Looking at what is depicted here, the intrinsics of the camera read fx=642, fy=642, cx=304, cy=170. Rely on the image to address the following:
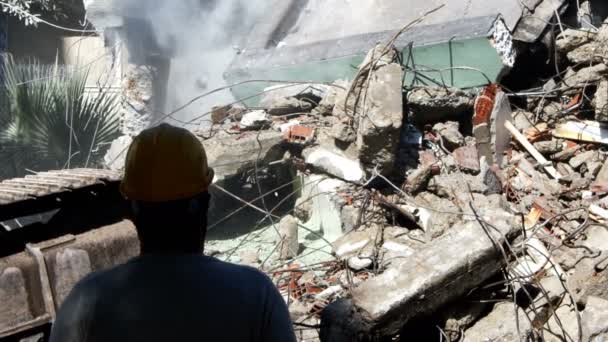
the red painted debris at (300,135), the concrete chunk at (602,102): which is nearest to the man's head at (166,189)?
the red painted debris at (300,135)

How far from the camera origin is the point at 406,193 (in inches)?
222

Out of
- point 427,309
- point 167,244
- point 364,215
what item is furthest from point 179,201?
point 364,215

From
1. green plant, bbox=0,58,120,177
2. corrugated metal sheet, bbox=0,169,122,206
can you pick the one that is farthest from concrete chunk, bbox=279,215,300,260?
green plant, bbox=0,58,120,177

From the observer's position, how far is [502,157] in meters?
6.07

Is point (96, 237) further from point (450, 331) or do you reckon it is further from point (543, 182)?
point (543, 182)

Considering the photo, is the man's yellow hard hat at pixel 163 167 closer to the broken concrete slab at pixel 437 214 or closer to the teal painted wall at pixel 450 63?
the broken concrete slab at pixel 437 214

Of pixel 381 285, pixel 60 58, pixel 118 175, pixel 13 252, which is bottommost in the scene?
pixel 60 58

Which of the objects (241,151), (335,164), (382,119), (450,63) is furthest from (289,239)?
(450,63)

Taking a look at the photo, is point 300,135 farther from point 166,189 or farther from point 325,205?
point 166,189

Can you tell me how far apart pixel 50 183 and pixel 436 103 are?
372cm

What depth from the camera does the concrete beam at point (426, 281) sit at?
142 inches

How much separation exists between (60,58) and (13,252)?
985cm

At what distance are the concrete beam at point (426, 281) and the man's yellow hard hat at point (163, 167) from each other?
7.34 feet

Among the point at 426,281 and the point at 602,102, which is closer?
the point at 426,281
